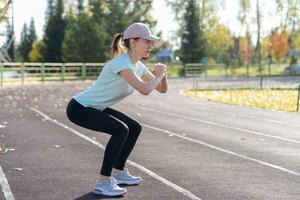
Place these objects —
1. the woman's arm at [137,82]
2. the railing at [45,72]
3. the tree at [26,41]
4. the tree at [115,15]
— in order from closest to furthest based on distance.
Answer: the woman's arm at [137,82] < the railing at [45,72] < the tree at [115,15] < the tree at [26,41]

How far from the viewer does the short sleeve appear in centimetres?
528

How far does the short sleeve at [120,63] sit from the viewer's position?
5281 mm

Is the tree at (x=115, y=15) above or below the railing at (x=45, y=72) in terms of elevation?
above

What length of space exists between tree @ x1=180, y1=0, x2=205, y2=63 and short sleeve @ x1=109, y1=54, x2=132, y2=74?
5193 cm

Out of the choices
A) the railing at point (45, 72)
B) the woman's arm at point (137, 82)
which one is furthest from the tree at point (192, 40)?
the woman's arm at point (137, 82)

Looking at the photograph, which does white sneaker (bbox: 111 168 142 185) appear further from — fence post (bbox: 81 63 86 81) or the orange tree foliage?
the orange tree foliage

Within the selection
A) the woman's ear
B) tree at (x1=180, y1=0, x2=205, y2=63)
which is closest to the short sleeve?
the woman's ear

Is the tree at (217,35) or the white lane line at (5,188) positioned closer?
the white lane line at (5,188)

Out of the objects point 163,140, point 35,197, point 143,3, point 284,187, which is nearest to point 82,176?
point 35,197

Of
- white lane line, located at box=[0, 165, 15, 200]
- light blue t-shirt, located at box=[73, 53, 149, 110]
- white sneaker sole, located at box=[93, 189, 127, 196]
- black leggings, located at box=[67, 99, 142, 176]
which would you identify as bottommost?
white lane line, located at box=[0, 165, 15, 200]

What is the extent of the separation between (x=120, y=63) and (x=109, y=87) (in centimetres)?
28

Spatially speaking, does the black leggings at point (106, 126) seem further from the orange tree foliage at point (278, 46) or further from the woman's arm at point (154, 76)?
the orange tree foliage at point (278, 46)

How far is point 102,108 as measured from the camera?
5590mm

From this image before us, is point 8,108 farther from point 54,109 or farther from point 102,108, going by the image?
point 102,108
